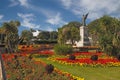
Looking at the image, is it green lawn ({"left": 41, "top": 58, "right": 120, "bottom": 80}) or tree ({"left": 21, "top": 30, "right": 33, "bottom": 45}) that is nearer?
green lawn ({"left": 41, "top": 58, "right": 120, "bottom": 80})

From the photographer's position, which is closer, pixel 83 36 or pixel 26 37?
pixel 83 36

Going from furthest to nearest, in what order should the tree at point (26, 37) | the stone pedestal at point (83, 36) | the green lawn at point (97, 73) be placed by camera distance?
the tree at point (26, 37), the stone pedestal at point (83, 36), the green lawn at point (97, 73)

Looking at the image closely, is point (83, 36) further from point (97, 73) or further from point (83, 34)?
point (97, 73)

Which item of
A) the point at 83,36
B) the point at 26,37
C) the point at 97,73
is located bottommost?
the point at 97,73

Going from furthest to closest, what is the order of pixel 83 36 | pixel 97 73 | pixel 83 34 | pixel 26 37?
pixel 26 37 < pixel 83 36 < pixel 83 34 < pixel 97 73

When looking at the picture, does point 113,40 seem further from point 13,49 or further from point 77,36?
point 77,36

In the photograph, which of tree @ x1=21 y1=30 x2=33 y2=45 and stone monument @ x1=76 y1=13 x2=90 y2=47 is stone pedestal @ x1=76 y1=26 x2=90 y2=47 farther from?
tree @ x1=21 y1=30 x2=33 y2=45

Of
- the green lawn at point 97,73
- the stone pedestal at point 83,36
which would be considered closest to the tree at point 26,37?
the stone pedestal at point 83,36

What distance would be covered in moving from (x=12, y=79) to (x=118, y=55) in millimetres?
12477

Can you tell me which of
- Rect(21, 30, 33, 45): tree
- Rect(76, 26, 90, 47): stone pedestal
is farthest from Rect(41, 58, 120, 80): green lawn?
Rect(21, 30, 33, 45): tree

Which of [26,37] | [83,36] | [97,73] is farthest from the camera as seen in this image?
[26,37]

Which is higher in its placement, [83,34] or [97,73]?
[83,34]

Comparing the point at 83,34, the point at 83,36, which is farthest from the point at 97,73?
the point at 83,36

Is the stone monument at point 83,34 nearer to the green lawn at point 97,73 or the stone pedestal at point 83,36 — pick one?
the stone pedestal at point 83,36
